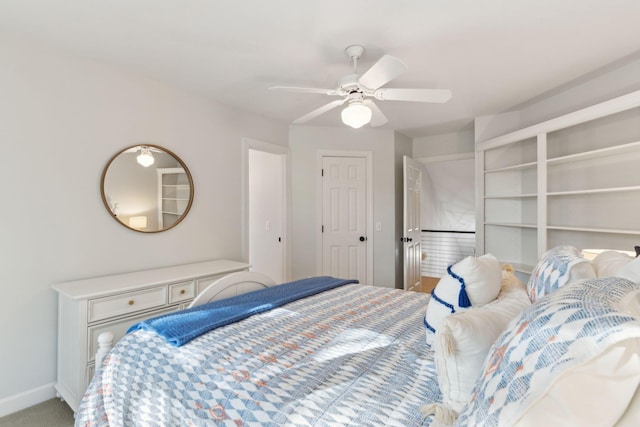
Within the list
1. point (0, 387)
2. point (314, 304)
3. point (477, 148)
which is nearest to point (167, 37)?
point (314, 304)

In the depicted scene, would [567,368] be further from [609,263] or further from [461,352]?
[609,263]

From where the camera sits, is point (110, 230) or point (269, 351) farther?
point (110, 230)

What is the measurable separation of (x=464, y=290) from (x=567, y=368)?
2.72ft

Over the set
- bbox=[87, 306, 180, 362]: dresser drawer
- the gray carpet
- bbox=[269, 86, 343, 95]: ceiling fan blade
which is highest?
bbox=[269, 86, 343, 95]: ceiling fan blade

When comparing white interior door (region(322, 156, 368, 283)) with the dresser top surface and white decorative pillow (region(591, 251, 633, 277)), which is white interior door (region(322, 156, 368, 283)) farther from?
white decorative pillow (region(591, 251, 633, 277))

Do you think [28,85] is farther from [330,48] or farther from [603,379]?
[603,379]

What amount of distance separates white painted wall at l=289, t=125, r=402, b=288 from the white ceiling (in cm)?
136

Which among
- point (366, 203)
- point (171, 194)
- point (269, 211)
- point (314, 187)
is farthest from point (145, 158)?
point (366, 203)

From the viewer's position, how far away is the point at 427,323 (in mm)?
1443

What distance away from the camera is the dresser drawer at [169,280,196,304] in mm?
2415

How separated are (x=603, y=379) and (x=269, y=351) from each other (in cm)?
110

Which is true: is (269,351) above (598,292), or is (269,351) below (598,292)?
below

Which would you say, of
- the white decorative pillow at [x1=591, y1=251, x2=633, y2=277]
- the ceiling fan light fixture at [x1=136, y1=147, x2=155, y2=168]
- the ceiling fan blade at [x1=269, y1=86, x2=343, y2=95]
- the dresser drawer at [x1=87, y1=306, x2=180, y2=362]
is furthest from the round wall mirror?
the white decorative pillow at [x1=591, y1=251, x2=633, y2=277]

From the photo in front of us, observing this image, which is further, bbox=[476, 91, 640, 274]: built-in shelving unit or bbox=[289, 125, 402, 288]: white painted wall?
bbox=[289, 125, 402, 288]: white painted wall
